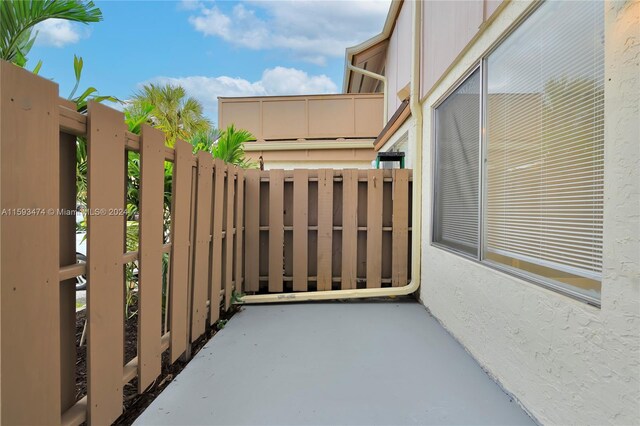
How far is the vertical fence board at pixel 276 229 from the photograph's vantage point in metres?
3.77

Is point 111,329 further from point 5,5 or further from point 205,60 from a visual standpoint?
point 205,60

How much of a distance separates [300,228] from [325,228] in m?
0.33

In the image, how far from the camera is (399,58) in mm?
5234

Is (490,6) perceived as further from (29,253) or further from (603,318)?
(29,253)

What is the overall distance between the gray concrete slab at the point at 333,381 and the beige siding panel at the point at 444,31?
2570 millimetres

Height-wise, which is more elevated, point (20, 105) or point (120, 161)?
point (20, 105)

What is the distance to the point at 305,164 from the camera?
730cm

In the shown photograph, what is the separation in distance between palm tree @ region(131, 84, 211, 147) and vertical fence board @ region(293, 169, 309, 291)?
211 inches

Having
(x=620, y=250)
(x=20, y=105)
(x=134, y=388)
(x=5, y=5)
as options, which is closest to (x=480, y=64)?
(x=620, y=250)

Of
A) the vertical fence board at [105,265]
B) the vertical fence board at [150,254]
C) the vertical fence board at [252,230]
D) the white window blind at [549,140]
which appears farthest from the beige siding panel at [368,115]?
the vertical fence board at [105,265]

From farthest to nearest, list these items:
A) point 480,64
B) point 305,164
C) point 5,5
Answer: point 305,164 → point 480,64 → point 5,5

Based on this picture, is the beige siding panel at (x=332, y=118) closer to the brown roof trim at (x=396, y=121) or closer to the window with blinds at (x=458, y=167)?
the brown roof trim at (x=396, y=121)

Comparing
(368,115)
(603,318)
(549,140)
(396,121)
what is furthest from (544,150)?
(368,115)

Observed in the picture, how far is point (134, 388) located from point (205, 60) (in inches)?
462
